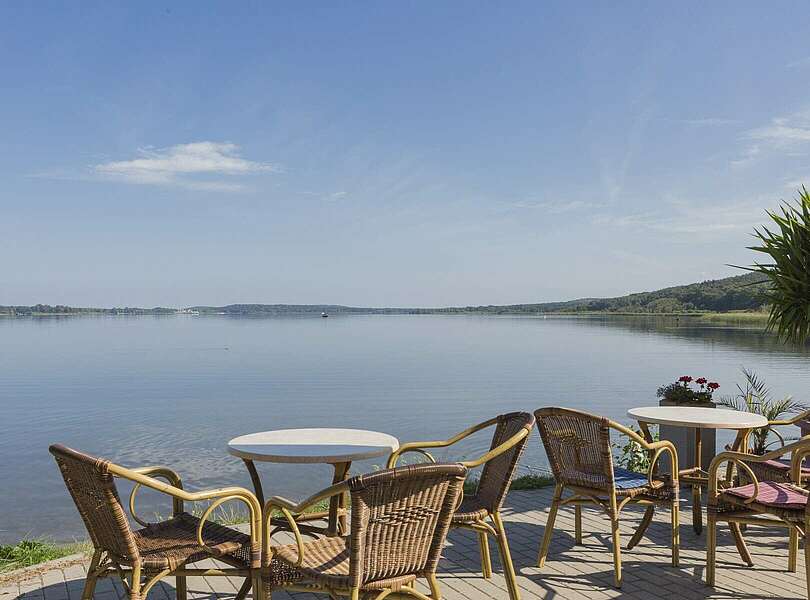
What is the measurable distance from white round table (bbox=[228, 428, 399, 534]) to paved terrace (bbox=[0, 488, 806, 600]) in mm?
501

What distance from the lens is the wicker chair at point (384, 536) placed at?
2449 mm

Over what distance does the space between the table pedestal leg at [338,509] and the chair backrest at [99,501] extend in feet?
3.44

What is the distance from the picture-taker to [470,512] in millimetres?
3369

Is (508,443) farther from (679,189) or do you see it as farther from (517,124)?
(679,189)

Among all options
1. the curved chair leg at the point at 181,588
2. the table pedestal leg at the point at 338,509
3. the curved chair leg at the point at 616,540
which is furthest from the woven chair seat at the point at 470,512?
the curved chair leg at the point at 181,588

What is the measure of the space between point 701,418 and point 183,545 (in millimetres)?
3270

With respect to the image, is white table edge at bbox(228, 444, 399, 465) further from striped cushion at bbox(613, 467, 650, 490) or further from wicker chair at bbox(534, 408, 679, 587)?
striped cushion at bbox(613, 467, 650, 490)

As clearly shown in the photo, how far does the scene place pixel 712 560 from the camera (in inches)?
147

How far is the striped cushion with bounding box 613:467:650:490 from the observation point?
13.1ft

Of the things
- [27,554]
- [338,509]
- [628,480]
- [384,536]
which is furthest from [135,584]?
[628,480]

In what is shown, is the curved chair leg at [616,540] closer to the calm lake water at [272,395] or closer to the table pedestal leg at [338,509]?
the table pedestal leg at [338,509]

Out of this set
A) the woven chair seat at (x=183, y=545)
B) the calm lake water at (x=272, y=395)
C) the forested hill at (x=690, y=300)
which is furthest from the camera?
the forested hill at (x=690, y=300)

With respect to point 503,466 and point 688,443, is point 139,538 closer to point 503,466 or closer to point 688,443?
point 503,466

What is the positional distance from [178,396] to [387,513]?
815 inches
